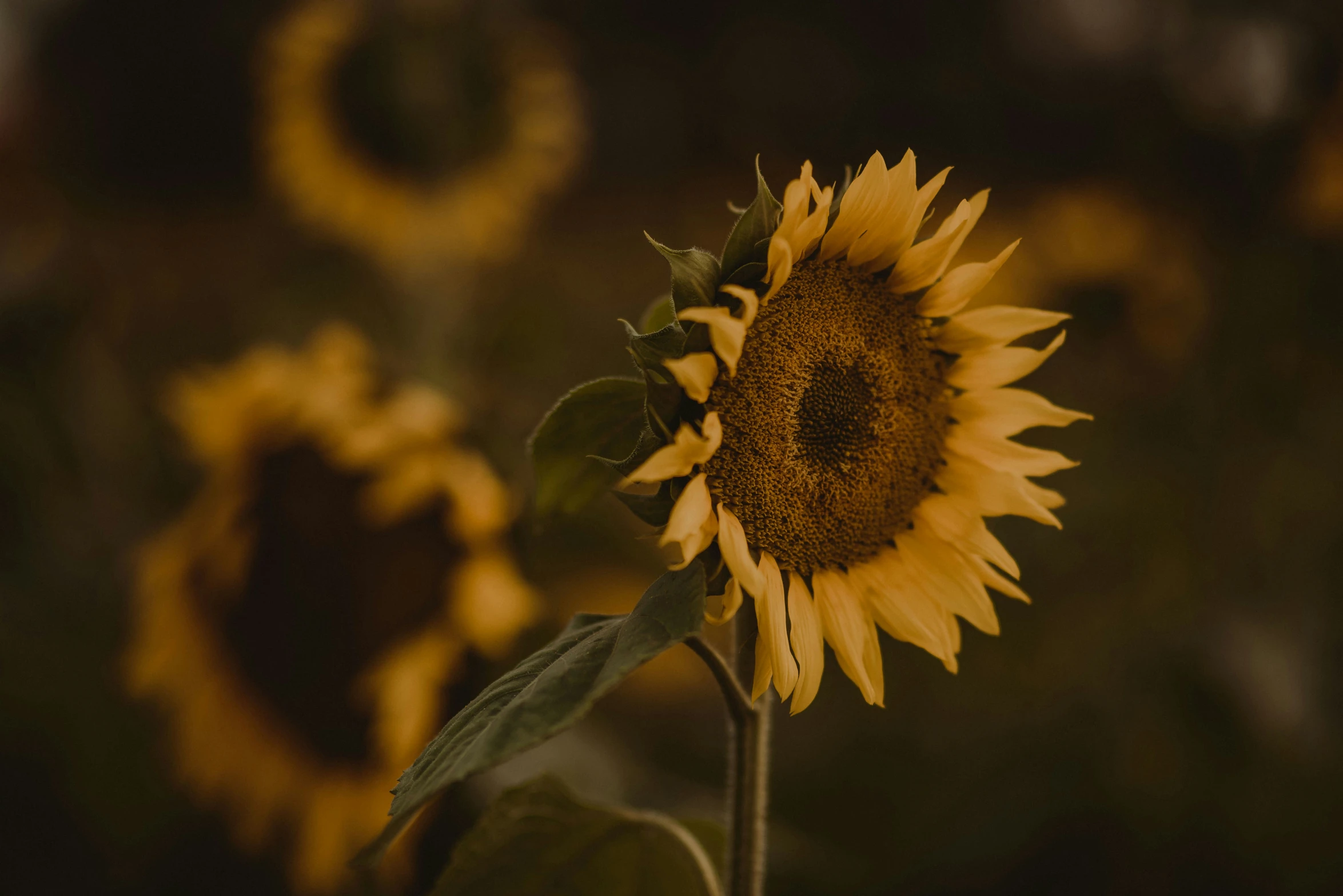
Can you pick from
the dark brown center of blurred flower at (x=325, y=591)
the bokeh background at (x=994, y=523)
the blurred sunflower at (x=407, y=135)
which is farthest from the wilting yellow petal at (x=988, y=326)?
the blurred sunflower at (x=407, y=135)

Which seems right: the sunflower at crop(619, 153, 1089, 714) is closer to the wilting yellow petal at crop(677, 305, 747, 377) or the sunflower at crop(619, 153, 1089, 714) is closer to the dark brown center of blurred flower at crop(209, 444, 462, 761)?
the wilting yellow petal at crop(677, 305, 747, 377)

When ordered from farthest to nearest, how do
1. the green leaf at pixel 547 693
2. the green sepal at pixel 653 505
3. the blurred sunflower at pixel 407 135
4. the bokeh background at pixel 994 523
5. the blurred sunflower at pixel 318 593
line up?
the blurred sunflower at pixel 407 135 → the bokeh background at pixel 994 523 → the blurred sunflower at pixel 318 593 → the green sepal at pixel 653 505 → the green leaf at pixel 547 693

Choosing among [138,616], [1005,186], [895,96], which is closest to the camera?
[138,616]

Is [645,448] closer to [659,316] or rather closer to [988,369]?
[659,316]

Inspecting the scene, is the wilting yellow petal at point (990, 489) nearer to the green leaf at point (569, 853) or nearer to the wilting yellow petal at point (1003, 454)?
the wilting yellow petal at point (1003, 454)

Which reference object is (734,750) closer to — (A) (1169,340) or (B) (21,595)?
(A) (1169,340)

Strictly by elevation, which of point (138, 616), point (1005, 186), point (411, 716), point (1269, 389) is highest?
point (1005, 186)

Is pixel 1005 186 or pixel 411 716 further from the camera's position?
pixel 1005 186

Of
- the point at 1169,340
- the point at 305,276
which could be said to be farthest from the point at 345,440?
the point at 305,276
